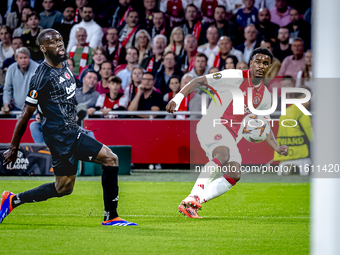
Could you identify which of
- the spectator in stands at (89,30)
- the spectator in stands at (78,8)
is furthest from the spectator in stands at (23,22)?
the spectator in stands at (89,30)

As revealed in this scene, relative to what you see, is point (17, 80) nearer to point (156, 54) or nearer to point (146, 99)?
point (146, 99)

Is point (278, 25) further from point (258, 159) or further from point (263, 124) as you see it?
point (263, 124)

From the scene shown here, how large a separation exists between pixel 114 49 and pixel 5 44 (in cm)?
313

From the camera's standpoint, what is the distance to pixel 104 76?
42.9 feet

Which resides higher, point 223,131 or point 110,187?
point 223,131

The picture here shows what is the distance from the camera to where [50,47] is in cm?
558

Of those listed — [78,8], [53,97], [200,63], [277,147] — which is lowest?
[277,147]

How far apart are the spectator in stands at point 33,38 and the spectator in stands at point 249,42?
547 centimetres

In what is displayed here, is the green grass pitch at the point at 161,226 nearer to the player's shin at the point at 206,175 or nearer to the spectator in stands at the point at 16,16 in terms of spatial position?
the player's shin at the point at 206,175

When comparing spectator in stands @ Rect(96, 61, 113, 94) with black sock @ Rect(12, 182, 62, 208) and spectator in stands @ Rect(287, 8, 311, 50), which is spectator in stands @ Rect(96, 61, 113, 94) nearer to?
spectator in stands @ Rect(287, 8, 311, 50)

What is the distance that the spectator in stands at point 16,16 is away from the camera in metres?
15.2

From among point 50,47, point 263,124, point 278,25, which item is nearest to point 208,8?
point 278,25

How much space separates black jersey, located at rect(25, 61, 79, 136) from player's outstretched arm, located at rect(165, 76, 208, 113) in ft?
3.45

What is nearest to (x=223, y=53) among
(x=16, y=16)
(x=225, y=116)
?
(x=16, y=16)
